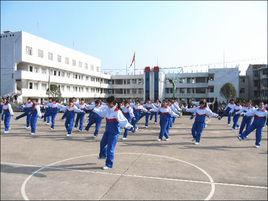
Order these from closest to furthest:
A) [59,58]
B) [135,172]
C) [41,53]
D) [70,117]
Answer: [135,172] < [70,117] < [41,53] < [59,58]

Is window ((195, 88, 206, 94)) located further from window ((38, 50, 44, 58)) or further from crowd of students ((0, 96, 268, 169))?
crowd of students ((0, 96, 268, 169))

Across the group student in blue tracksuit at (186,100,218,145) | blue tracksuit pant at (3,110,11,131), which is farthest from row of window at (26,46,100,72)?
student in blue tracksuit at (186,100,218,145)

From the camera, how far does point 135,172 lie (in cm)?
823

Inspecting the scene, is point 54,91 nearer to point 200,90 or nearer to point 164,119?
point 200,90

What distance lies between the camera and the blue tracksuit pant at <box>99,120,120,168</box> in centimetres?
863

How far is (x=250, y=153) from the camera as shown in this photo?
1145 centimetres

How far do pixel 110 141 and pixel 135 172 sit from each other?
3.89 feet

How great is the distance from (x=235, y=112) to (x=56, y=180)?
15093 millimetres

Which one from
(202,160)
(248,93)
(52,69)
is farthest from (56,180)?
(248,93)

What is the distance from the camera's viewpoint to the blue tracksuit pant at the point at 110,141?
8633 millimetres

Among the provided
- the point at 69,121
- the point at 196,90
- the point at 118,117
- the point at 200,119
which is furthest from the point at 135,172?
the point at 196,90

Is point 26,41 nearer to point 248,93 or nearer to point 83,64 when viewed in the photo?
point 83,64

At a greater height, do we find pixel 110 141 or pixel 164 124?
pixel 164 124

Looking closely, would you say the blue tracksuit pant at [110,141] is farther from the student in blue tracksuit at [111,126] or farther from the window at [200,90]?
the window at [200,90]
